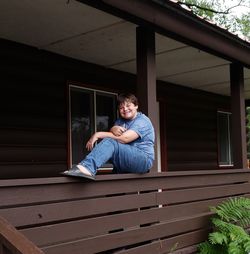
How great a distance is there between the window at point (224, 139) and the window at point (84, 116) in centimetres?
382

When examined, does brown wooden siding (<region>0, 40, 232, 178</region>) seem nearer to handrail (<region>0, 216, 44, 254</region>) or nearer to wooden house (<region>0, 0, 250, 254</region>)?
wooden house (<region>0, 0, 250, 254</region>)

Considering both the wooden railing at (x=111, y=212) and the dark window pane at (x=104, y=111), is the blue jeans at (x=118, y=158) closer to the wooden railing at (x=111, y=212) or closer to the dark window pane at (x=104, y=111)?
the wooden railing at (x=111, y=212)

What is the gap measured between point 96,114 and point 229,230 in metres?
2.64

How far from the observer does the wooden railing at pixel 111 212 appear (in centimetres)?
353

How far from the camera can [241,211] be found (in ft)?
18.8

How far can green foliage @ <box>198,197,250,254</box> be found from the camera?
17.0ft

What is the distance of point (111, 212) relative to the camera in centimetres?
438

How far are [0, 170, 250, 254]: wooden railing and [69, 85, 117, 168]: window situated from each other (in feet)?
6.20

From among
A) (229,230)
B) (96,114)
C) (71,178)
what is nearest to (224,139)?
(96,114)

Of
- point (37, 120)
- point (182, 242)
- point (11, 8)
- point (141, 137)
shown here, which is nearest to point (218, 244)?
point (182, 242)

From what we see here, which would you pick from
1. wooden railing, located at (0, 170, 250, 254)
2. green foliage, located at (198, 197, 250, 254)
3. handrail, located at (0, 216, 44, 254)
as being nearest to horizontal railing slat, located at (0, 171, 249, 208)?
wooden railing, located at (0, 170, 250, 254)

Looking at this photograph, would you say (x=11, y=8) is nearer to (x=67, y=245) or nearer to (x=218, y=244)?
(x=67, y=245)

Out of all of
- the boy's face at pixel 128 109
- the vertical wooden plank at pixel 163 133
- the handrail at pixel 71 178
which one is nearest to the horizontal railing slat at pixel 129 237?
the handrail at pixel 71 178

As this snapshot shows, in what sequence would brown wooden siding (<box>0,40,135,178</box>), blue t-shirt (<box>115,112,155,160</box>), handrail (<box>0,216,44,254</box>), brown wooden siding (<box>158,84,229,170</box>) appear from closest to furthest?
handrail (<box>0,216,44,254</box>) < blue t-shirt (<box>115,112,155,160</box>) < brown wooden siding (<box>0,40,135,178</box>) < brown wooden siding (<box>158,84,229,170</box>)
